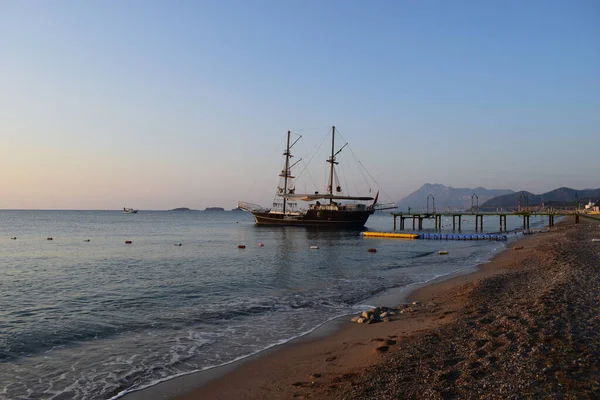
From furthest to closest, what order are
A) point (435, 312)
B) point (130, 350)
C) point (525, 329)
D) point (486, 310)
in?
point (435, 312), point (486, 310), point (130, 350), point (525, 329)

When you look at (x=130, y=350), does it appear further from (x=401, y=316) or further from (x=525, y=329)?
(x=525, y=329)

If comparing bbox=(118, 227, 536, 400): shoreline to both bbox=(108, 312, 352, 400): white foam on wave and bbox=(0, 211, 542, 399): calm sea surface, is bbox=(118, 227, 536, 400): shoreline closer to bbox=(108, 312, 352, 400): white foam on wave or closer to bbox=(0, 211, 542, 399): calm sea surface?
bbox=(108, 312, 352, 400): white foam on wave

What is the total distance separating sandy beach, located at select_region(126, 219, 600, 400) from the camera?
6.84 meters

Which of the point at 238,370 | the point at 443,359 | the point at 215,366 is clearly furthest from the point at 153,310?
the point at 443,359

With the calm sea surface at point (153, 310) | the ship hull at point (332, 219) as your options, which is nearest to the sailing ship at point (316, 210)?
the ship hull at point (332, 219)

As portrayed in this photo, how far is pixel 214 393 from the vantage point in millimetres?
8359

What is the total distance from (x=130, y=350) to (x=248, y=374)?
3.94 metres

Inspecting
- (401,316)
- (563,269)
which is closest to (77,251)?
(401,316)

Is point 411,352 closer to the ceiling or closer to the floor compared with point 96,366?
closer to the ceiling

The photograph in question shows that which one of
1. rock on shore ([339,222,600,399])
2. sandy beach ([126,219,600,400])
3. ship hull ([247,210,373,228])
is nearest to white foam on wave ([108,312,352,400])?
sandy beach ([126,219,600,400])

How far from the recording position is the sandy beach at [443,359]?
22.4 ft

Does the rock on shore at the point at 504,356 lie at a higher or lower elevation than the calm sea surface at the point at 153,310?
higher

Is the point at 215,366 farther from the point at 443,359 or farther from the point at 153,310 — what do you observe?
the point at 153,310

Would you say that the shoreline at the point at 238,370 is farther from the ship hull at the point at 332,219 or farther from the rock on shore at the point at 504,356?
the ship hull at the point at 332,219
